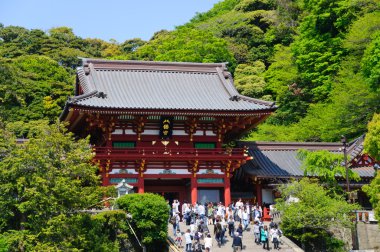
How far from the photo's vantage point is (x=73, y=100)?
31.0 metres

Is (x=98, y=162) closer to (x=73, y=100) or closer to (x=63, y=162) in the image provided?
(x=73, y=100)

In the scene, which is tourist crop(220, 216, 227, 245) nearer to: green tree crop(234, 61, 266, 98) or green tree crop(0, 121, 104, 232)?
green tree crop(0, 121, 104, 232)

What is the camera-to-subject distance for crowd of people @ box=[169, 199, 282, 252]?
962 inches

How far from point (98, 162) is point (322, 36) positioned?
30.5 m

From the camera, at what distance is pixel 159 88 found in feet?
118

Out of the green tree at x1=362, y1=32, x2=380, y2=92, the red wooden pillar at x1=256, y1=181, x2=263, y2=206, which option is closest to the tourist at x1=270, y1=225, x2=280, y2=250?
the red wooden pillar at x1=256, y1=181, x2=263, y2=206

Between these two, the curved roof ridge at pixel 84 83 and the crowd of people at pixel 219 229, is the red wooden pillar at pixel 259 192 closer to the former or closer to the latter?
the crowd of people at pixel 219 229

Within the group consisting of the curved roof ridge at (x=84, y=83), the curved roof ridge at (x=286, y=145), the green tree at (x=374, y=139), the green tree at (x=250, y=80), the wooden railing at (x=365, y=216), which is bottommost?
the wooden railing at (x=365, y=216)

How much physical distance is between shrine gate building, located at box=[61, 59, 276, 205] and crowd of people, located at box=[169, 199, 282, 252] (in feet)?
9.85

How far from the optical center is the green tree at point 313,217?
26406 mm

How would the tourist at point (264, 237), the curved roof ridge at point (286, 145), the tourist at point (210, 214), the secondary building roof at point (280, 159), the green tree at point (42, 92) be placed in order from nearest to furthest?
the tourist at point (264, 237)
the tourist at point (210, 214)
the secondary building roof at point (280, 159)
the curved roof ridge at point (286, 145)
the green tree at point (42, 92)

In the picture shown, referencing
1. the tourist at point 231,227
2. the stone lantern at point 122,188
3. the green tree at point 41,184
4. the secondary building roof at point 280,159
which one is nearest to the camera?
the green tree at point 41,184

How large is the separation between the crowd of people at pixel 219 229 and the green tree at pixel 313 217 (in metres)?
0.75

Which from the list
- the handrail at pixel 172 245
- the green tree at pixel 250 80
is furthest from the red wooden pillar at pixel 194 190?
the green tree at pixel 250 80
